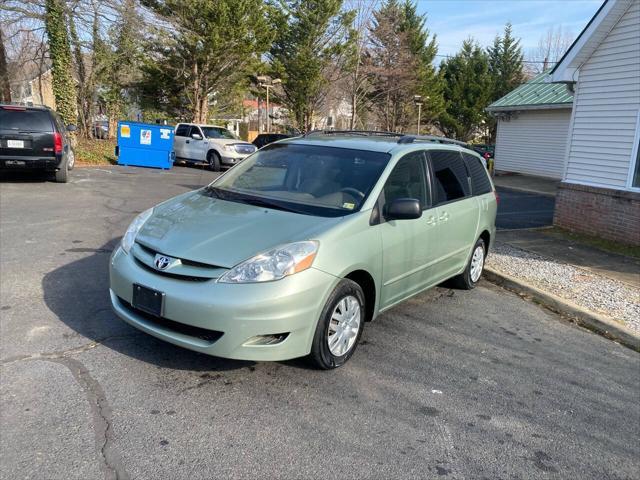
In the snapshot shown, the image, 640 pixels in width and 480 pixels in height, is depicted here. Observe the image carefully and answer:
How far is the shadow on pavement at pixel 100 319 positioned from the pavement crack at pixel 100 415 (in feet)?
1.13

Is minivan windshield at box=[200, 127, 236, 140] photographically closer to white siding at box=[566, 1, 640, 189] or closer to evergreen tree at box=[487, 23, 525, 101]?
white siding at box=[566, 1, 640, 189]

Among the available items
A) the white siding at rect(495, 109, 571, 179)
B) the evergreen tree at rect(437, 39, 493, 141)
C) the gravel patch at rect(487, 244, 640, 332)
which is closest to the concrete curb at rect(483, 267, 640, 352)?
the gravel patch at rect(487, 244, 640, 332)

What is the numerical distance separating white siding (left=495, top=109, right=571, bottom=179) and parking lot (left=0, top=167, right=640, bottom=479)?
56.3 ft

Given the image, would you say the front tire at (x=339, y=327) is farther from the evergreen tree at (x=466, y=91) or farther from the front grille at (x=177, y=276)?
the evergreen tree at (x=466, y=91)

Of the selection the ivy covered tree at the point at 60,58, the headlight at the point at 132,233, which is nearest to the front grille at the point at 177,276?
the headlight at the point at 132,233

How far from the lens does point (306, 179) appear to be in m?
4.55

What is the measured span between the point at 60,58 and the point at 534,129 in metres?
18.9

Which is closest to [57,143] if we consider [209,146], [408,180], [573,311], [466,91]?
[209,146]

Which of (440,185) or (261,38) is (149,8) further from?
(440,185)

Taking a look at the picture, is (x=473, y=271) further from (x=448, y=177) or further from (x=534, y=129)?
(x=534, y=129)

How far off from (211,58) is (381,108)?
21.0m

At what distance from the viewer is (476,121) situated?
43312 millimetres

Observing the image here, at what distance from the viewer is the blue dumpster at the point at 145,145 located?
17.6m

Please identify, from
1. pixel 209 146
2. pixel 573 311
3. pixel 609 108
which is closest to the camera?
pixel 573 311
